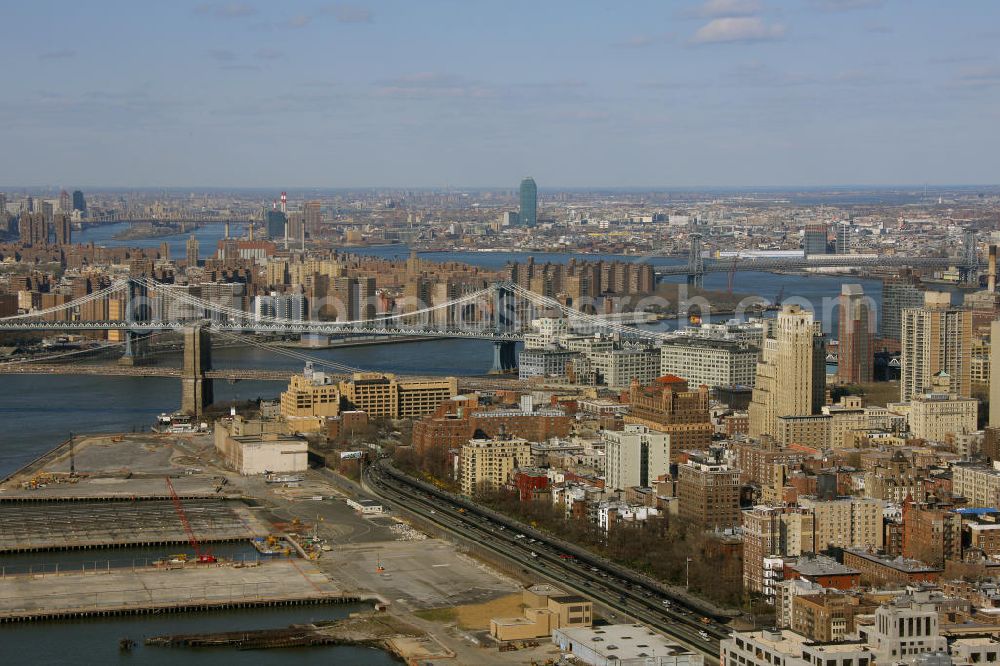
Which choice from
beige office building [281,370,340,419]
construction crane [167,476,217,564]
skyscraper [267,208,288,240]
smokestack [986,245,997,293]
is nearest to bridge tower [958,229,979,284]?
smokestack [986,245,997,293]

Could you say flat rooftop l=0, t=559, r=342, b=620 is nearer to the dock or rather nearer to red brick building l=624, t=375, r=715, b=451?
the dock

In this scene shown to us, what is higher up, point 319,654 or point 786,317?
point 786,317

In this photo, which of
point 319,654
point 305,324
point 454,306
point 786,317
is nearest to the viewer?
point 319,654

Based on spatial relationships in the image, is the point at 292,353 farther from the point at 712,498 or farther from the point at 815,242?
the point at 815,242

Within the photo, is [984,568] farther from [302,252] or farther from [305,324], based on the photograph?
[302,252]

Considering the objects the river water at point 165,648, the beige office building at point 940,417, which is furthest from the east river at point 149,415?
the beige office building at point 940,417

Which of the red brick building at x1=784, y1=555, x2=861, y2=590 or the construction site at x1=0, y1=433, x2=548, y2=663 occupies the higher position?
the red brick building at x1=784, y1=555, x2=861, y2=590

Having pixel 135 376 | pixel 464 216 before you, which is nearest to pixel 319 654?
pixel 135 376
